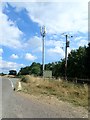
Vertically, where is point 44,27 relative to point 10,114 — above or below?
above

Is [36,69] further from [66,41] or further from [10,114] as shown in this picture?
[10,114]

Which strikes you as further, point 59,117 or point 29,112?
point 29,112

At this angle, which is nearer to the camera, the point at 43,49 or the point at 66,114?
the point at 66,114

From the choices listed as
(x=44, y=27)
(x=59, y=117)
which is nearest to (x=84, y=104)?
(x=59, y=117)

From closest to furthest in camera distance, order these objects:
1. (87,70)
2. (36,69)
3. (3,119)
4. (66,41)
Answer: (3,119) < (66,41) < (87,70) < (36,69)

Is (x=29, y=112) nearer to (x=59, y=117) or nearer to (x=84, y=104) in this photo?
(x=59, y=117)

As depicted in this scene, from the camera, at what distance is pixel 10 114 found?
12.9 metres

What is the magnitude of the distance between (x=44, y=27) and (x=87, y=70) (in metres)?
15.3

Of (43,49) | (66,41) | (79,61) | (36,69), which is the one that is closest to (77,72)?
(79,61)

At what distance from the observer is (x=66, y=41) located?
53.0 m

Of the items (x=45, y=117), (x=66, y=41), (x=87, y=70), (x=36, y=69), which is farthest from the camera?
(x=36, y=69)

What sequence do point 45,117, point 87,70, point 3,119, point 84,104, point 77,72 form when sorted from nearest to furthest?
1. point 3,119
2. point 45,117
3. point 84,104
4. point 87,70
5. point 77,72

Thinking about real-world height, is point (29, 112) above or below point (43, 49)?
below

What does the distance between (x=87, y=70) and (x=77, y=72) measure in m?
10.1
